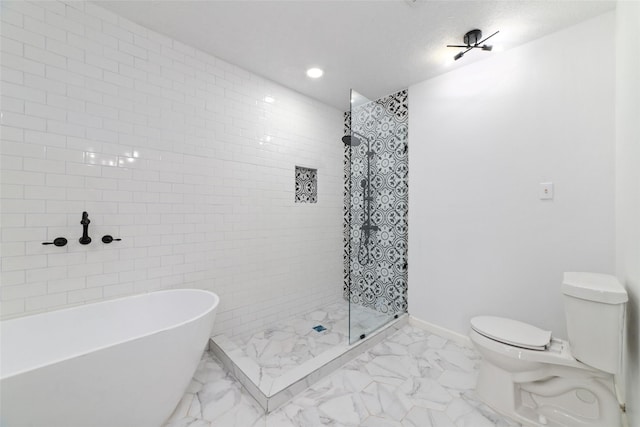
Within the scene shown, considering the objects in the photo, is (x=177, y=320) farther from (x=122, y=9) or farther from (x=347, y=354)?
(x=122, y=9)

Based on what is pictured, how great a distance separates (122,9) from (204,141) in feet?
3.23

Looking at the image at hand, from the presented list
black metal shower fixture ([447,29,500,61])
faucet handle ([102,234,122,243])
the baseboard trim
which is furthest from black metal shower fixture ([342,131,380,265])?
faucet handle ([102,234,122,243])

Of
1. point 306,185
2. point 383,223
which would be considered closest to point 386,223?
point 383,223

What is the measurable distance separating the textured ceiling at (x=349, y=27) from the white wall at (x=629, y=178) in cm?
46

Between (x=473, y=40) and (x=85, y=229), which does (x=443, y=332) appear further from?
(x=85, y=229)

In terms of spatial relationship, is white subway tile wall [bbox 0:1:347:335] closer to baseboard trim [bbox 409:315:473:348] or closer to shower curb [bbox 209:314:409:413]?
shower curb [bbox 209:314:409:413]

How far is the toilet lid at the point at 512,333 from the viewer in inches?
60.6

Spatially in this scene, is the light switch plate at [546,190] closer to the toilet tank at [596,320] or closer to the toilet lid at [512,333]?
the toilet tank at [596,320]

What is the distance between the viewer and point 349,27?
1.90 meters

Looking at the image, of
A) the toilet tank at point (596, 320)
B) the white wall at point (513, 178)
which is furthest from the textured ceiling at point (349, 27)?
the toilet tank at point (596, 320)

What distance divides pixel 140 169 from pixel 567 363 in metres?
3.04

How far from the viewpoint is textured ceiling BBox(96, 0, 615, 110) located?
5.59 ft

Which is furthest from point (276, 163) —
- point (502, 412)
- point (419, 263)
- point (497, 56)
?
point (502, 412)

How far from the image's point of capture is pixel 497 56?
7.13 feet
